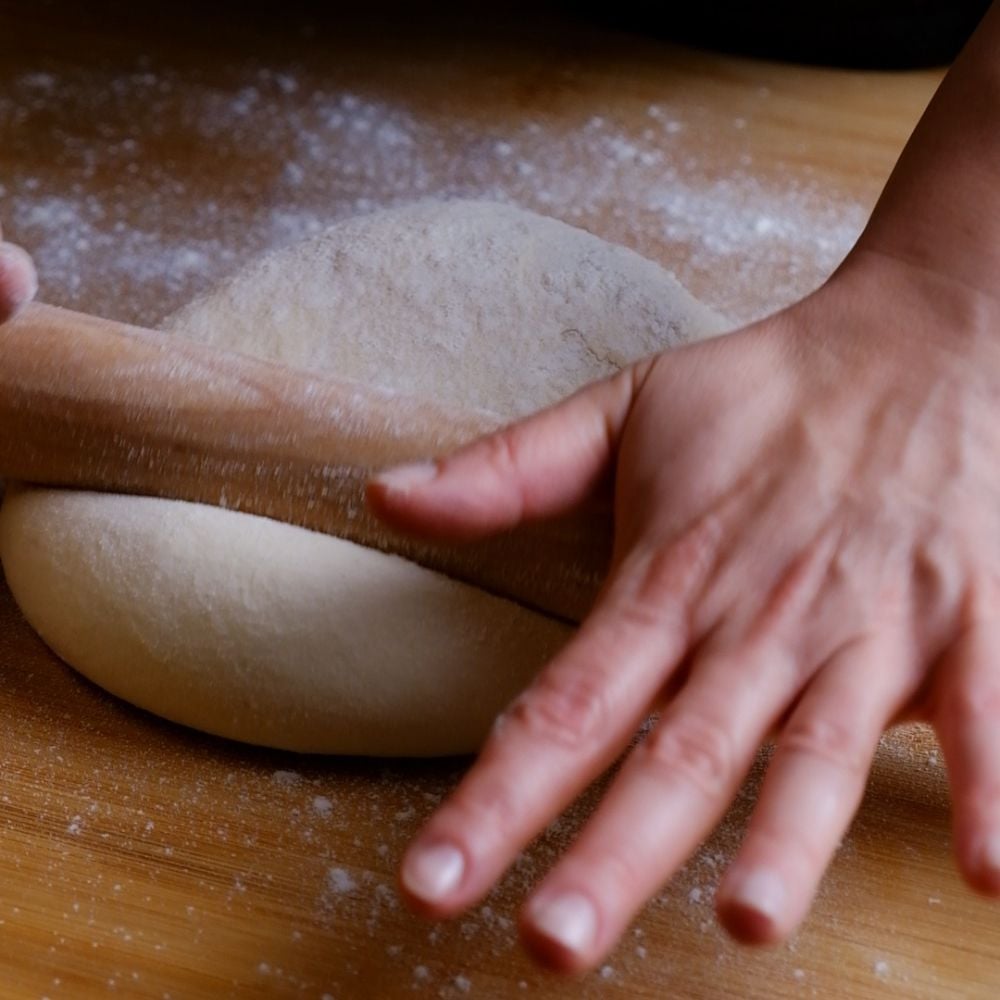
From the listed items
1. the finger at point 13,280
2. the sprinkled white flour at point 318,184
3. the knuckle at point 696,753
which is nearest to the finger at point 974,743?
the knuckle at point 696,753

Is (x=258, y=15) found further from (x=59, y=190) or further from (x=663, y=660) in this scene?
(x=663, y=660)

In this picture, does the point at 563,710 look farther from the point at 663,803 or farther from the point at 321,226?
the point at 321,226

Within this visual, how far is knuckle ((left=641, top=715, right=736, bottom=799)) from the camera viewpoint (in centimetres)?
58

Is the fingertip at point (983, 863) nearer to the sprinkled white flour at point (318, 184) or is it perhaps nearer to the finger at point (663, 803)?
the finger at point (663, 803)

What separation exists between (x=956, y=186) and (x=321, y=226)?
69 cm

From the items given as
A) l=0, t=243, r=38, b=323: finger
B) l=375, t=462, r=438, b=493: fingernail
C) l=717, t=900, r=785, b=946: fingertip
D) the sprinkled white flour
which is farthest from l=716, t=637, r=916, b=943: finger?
the sprinkled white flour

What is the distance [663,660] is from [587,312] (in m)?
0.40

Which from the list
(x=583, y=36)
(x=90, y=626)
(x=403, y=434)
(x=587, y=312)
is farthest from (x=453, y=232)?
(x=583, y=36)

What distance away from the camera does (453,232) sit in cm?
104

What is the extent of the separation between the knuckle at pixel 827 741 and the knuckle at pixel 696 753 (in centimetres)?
3

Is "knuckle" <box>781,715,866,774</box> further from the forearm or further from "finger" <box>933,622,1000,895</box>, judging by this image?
the forearm

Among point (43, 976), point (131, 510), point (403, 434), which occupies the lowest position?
point (43, 976)

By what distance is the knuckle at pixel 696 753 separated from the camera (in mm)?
583

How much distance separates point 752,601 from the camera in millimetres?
666
